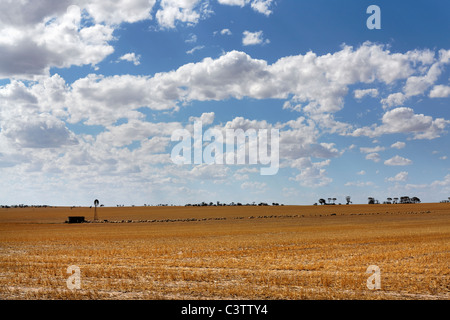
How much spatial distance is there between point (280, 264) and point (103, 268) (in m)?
10.7
